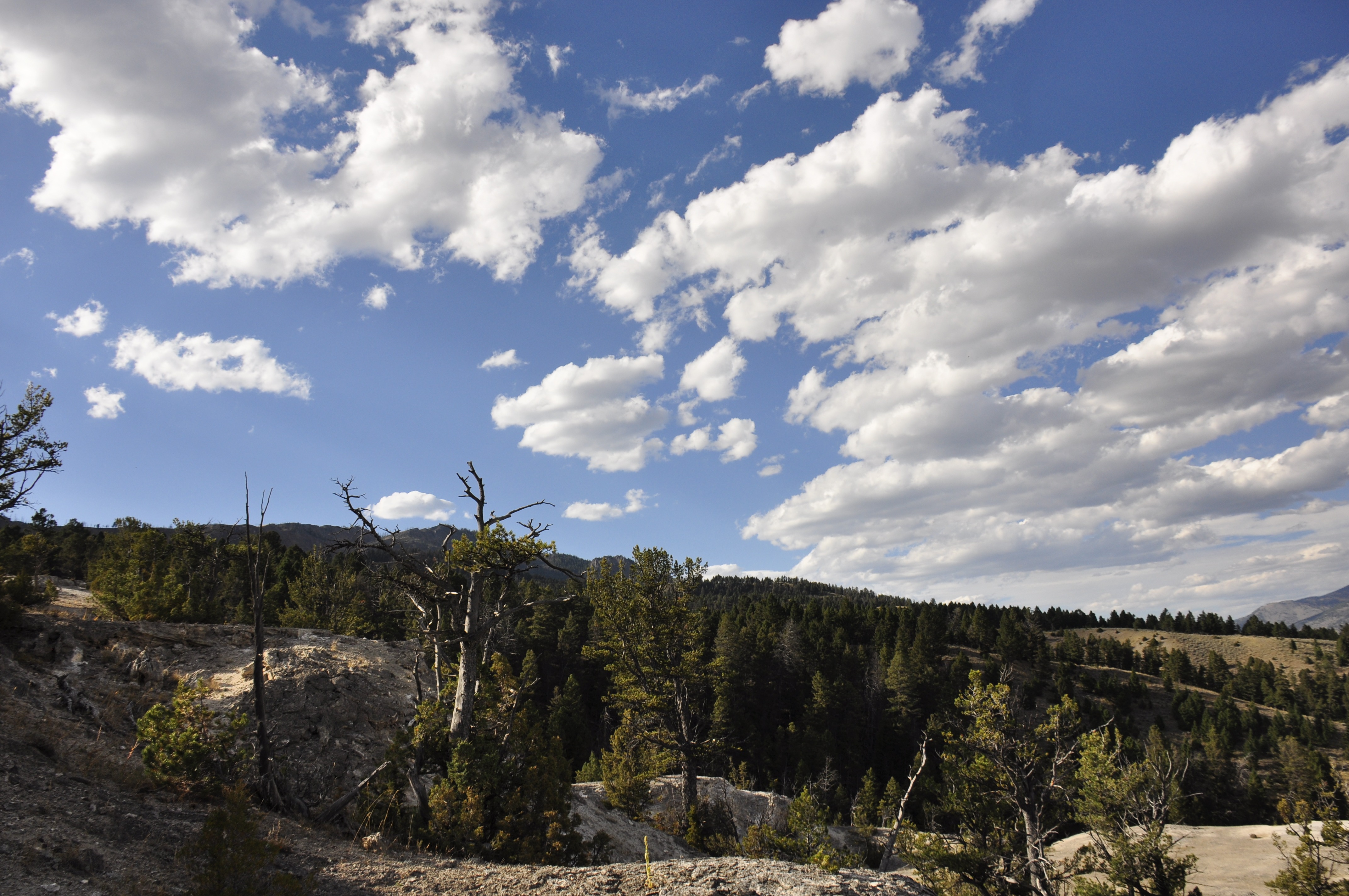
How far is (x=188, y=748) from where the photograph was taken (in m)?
11.4

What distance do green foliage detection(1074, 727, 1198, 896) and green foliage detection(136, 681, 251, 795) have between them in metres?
24.4

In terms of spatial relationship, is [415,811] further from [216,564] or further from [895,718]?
[895,718]

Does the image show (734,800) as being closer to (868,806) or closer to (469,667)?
(868,806)

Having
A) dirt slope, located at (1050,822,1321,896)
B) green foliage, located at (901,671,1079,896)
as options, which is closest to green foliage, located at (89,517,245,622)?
green foliage, located at (901,671,1079,896)

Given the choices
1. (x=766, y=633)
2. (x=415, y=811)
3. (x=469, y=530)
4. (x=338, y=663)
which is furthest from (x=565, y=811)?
(x=766, y=633)

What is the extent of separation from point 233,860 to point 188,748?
6432mm

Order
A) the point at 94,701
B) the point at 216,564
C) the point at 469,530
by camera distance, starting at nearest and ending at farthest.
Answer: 1. the point at 94,701
2. the point at 469,530
3. the point at 216,564

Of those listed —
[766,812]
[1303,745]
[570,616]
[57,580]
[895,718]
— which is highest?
[57,580]

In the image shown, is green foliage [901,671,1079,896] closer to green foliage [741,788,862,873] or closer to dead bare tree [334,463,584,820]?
green foliage [741,788,862,873]

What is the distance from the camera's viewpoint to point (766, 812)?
33344mm

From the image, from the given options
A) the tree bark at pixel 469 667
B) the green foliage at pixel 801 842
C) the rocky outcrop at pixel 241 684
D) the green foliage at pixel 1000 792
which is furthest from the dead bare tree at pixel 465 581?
the green foliage at pixel 1000 792

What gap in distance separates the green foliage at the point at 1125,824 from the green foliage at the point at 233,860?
2303 centimetres

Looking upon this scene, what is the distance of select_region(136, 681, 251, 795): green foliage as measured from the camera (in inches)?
448

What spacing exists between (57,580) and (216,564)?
45.2ft
